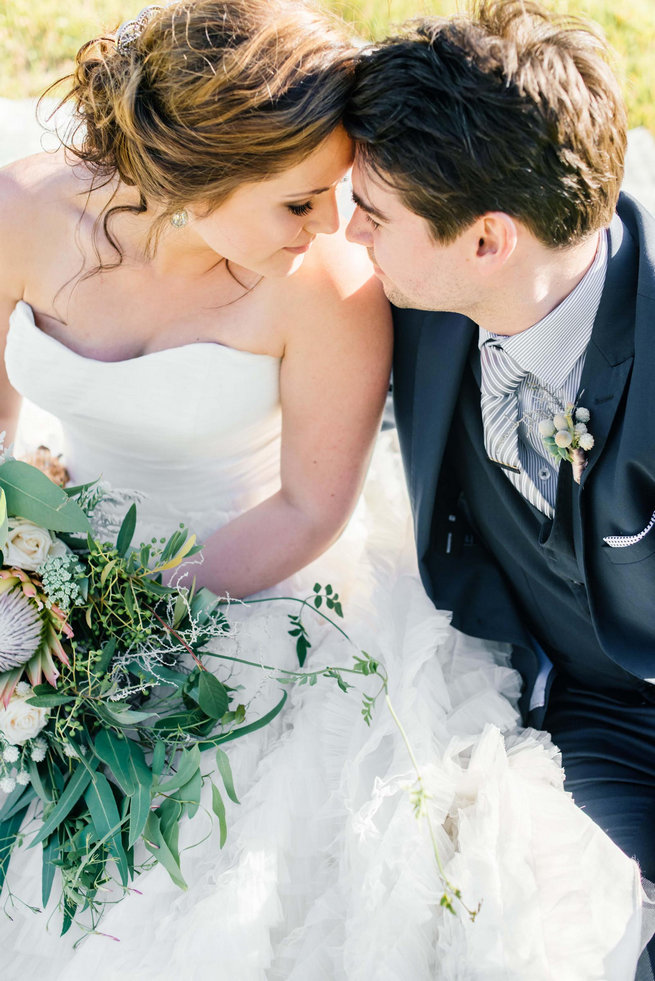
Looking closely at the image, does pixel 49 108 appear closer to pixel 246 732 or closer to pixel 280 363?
pixel 280 363

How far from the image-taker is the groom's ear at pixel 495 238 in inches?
68.8

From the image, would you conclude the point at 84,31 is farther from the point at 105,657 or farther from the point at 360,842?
the point at 360,842

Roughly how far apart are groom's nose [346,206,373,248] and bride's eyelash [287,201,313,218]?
10cm

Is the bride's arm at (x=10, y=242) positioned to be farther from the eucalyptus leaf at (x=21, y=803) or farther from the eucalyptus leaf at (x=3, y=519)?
the eucalyptus leaf at (x=21, y=803)

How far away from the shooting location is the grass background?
3.99m

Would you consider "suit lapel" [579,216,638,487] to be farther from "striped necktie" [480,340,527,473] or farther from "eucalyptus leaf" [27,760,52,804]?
"eucalyptus leaf" [27,760,52,804]

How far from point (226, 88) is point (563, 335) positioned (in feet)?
2.70

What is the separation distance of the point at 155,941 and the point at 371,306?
1448 millimetres

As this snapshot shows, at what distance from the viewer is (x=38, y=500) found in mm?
1689

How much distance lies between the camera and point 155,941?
5.43ft

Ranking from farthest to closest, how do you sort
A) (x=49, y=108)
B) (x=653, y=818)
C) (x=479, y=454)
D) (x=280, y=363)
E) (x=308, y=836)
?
(x=49, y=108) → (x=280, y=363) → (x=479, y=454) → (x=653, y=818) → (x=308, y=836)

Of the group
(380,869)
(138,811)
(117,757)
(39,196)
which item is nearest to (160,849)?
(138,811)

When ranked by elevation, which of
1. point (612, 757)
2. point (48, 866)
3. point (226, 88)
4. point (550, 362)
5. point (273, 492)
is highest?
point (226, 88)

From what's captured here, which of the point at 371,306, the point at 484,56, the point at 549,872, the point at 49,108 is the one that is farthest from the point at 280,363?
the point at 49,108
